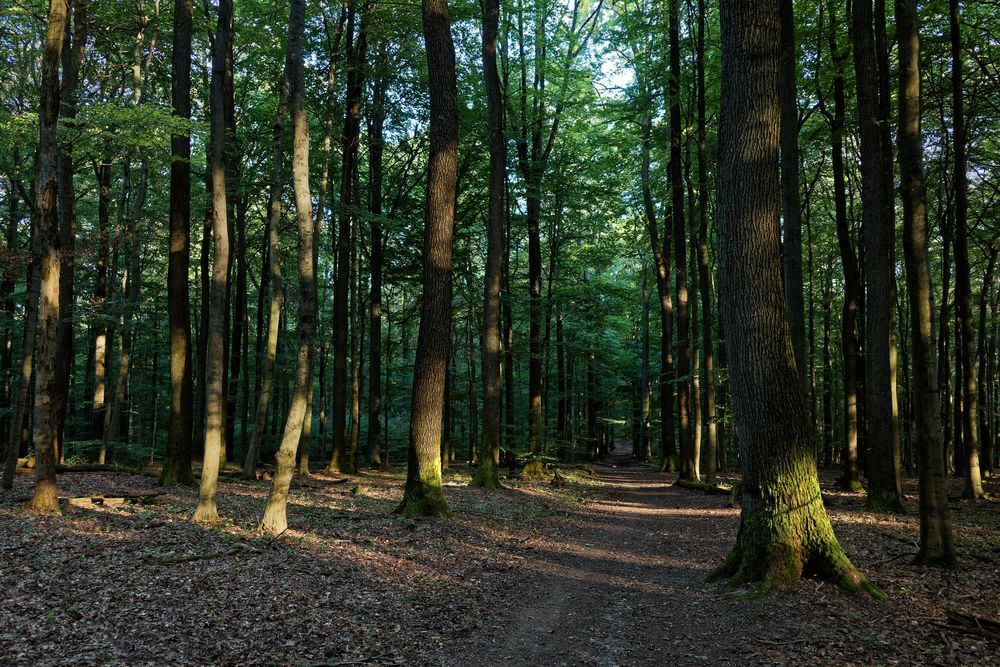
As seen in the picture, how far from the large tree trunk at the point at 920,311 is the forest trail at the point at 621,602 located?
9.04 ft

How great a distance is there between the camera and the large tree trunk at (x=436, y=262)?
1074 centimetres

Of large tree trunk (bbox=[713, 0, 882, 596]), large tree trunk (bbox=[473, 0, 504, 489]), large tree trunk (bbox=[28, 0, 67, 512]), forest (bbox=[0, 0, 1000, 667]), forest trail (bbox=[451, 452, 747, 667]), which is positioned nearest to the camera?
forest trail (bbox=[451, 452, 747, 667])

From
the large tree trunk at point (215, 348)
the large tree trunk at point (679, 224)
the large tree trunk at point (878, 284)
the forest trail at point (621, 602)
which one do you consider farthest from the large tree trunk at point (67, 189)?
the large tree trunk at point (878, 284)

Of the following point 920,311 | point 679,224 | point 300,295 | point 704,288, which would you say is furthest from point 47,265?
point 679,224

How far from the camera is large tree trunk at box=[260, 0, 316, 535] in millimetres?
8305

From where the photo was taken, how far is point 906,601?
230 inches

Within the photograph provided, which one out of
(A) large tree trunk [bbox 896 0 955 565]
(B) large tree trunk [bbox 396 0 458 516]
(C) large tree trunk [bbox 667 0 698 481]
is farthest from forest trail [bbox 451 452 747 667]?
(C) large tree trunk [bbox 667 0 698 481]

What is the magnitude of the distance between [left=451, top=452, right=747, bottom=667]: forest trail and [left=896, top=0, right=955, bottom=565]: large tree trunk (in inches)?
108

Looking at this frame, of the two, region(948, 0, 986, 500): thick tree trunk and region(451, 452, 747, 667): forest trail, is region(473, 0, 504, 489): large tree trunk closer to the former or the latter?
region(451, 452, 747, 667): forest trail

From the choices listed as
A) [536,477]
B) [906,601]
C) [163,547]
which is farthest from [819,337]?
[163,547]

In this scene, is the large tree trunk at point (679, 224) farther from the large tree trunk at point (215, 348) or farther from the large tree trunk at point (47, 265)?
the large tree trunk at point (47, 265)

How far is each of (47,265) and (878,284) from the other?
14.7 m

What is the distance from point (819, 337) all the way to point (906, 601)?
34417mm

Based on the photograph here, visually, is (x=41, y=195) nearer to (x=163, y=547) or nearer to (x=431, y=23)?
(x=163, y=547)
